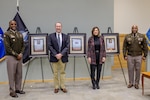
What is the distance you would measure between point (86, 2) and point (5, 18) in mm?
2135

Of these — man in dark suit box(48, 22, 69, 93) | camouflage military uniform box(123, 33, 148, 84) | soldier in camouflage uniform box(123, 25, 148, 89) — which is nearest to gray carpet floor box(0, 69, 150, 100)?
man in dark suit box(48, 22, 69, 93)

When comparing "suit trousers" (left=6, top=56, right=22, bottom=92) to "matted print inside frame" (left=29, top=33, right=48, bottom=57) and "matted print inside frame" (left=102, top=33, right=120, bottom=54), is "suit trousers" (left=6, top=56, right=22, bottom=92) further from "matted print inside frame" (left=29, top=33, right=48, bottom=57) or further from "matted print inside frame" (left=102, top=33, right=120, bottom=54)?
"matted print inside frame" (left=102, top=33, right=120, bottom=54)

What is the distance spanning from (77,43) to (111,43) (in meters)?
0.85

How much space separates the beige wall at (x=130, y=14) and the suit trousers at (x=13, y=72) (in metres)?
4.56

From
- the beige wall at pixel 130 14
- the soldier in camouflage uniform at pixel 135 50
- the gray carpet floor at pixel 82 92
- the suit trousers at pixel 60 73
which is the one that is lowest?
the gray carpet floor at pixel 82 92

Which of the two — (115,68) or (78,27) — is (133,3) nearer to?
(115,68)

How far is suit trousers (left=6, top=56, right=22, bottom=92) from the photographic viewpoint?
4.17 m

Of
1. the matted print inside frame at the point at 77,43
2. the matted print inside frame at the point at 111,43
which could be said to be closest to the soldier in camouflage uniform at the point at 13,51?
the matted print inside frame at the point at 77,43

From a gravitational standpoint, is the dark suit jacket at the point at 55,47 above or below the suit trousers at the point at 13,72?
above

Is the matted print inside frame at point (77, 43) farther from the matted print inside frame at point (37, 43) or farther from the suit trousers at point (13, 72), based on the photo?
the suit trousers at point (13, 72)

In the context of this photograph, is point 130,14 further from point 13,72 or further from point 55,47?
point 13,72

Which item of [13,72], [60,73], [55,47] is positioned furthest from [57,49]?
[13,72]

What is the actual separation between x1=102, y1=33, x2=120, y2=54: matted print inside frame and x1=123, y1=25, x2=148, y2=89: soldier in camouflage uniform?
1.38 ft

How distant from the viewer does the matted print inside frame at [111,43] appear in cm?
523
